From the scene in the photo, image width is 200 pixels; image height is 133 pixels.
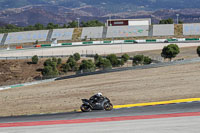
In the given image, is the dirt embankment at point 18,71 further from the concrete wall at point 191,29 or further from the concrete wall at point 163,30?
the concrete wall at point 191,29

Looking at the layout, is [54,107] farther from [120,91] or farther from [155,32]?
[155,32]

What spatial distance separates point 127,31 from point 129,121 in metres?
113

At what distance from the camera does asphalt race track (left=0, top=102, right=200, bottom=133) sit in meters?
16.1

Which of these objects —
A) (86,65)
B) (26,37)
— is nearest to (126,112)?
(86,65)

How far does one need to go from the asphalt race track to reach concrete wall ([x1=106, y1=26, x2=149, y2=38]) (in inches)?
4133

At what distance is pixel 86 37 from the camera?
125m

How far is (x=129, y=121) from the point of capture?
18.0 m

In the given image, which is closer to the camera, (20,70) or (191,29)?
(20,70)

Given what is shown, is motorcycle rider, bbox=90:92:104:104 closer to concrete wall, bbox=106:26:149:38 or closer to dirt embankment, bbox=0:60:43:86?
dirt embankment, bbox=0:60:43:86

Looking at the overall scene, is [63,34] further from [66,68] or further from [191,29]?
[66,68]

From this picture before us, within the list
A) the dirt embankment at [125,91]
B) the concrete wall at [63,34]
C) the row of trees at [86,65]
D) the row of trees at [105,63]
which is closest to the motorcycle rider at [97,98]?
the dirt embankment at [125,91]

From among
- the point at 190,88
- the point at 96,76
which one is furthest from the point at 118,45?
the point at 190,88

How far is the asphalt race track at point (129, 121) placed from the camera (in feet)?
52.9

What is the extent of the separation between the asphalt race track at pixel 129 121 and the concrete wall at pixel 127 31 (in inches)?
4133
